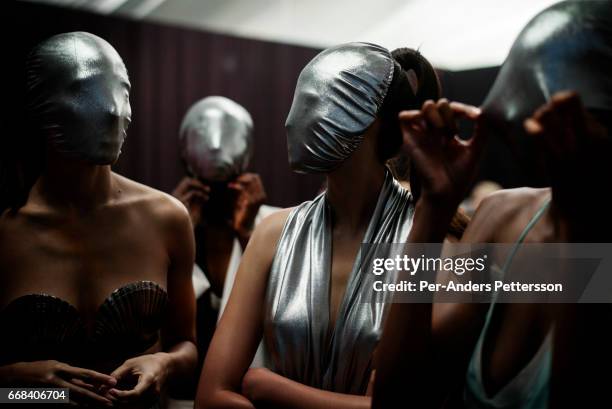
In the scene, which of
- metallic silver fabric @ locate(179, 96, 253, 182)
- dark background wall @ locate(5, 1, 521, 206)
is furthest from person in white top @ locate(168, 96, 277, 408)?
dark background wall @ locate(5, 1, 521, 206)

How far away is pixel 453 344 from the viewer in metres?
1.02

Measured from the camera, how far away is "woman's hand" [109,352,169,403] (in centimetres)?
138

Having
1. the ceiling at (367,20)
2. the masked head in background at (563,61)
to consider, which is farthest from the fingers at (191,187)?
the masked head in background at (563,61)

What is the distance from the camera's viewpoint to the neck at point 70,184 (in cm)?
146

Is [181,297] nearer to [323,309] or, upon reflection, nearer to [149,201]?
[149,201]

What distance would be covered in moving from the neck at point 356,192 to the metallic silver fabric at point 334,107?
0.05 meters

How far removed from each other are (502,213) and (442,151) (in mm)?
143

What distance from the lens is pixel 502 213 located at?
103 centimetres

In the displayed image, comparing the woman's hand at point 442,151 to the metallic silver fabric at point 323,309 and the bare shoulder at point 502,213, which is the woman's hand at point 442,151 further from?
the metallic silver fabric at point 323,309

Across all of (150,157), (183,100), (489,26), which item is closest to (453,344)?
(489,26)

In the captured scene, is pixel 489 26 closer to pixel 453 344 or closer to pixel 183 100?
pixel 183 100

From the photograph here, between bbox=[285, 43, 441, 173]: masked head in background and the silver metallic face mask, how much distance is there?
34 centimetres

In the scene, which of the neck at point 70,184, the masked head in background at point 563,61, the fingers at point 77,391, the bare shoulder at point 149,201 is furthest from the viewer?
the bare shoulder at point 149,201

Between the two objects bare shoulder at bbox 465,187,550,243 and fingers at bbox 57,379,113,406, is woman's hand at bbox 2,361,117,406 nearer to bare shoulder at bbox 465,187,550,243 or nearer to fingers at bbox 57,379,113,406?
fingers at bbox 57,379,113,406
